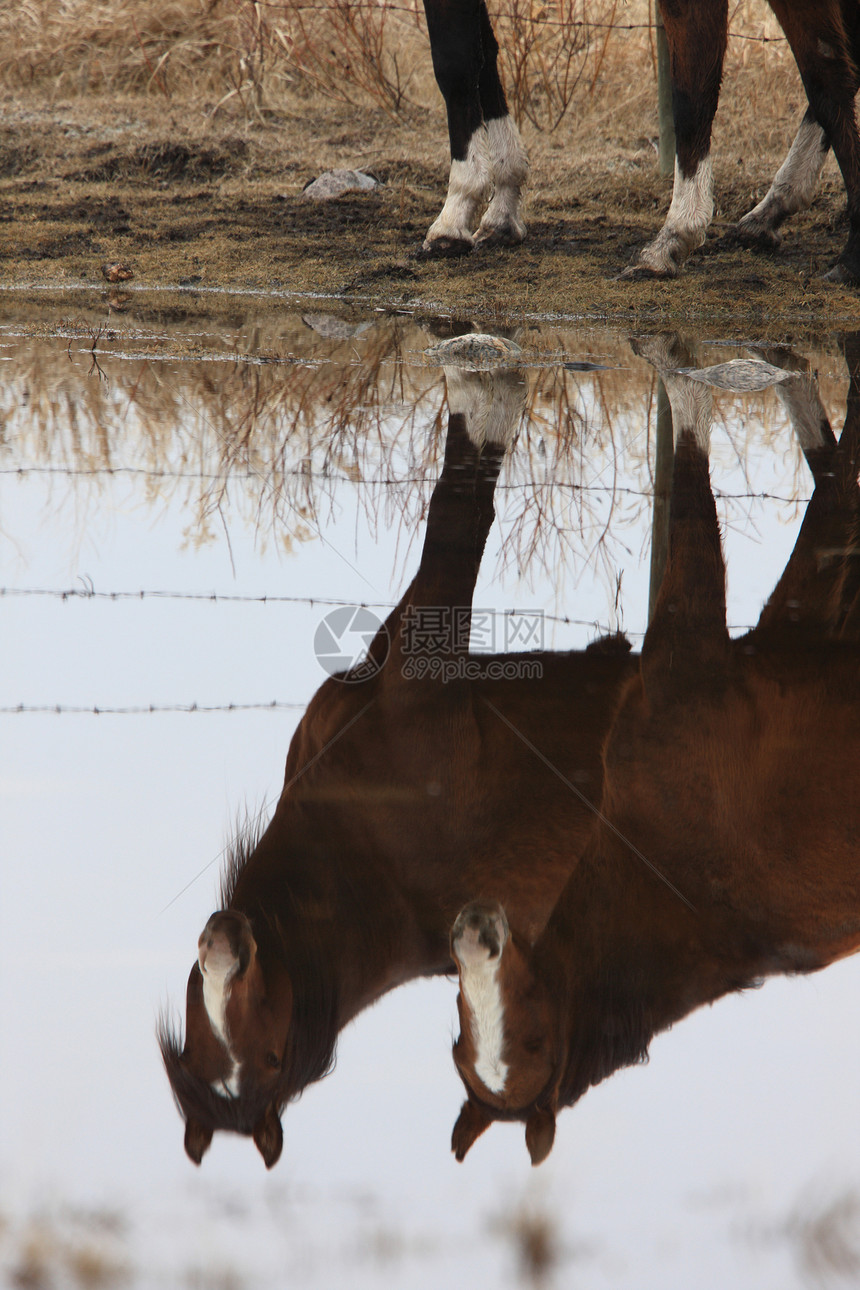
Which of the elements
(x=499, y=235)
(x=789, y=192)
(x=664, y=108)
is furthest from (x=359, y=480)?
(x=664, y=108)

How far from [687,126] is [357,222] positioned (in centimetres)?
220

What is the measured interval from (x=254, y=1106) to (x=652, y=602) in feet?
4.84

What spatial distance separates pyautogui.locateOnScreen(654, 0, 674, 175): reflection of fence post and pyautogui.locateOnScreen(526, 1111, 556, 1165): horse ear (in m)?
6.80

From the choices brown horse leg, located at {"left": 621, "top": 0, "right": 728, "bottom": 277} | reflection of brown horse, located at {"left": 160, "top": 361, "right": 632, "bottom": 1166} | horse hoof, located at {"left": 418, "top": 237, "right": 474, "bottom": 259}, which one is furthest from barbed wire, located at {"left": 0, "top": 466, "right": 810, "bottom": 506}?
horse hoof, located at {"left": 418, "top": 237, "right": 474, "bottom": 259}

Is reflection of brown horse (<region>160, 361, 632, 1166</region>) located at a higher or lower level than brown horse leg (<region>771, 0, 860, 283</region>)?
lower

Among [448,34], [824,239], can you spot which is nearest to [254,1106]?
[448,34]

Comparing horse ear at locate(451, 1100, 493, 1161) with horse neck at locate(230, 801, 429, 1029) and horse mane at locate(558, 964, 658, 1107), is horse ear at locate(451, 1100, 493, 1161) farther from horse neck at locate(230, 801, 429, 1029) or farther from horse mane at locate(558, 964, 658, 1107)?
horse neck at locate(230, 801, 429, 1029)

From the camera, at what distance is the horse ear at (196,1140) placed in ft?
4.21

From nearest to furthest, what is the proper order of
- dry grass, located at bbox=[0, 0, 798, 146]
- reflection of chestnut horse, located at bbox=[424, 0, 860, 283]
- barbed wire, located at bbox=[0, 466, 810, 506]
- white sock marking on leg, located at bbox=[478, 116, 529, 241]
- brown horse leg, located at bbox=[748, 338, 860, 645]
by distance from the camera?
brown horse leg, located at bbox=[748, 338, 860, 645], barbed wire, located at bbox=[0, 466, 810, 506], reflection of chestnut horse, located at bbox=[424, 0, 860, 283], white sock marking on leg, located at bbox=[478, 116, 529, 241], dry grass, located at bbox=[0, 0, 798, 146]

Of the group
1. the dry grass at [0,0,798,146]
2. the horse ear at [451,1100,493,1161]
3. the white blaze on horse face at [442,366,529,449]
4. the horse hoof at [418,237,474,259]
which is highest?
the dry grass at [0,0,798,146]

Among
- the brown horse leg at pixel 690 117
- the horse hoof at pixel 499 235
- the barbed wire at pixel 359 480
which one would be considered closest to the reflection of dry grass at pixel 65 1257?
the barbed wire at pixel 359 480

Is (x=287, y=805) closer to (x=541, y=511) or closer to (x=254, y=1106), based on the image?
(x=254, y=1106)

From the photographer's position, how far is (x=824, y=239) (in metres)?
6.43

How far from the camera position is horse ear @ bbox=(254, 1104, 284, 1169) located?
1284 mm
